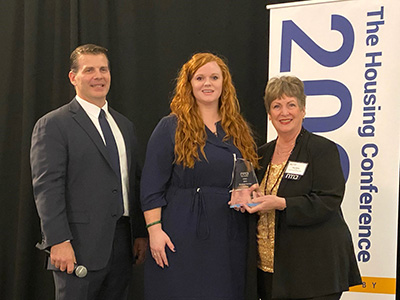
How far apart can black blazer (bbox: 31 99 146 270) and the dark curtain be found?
4.48ft

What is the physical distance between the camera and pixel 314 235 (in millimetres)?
2170

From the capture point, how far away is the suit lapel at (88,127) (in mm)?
2377

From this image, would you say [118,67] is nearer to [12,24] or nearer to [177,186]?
[12,24]

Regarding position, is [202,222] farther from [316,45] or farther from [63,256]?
[316,45]

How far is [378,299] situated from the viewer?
2.89 metres

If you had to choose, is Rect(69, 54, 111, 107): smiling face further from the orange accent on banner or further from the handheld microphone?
the orange accent on banner

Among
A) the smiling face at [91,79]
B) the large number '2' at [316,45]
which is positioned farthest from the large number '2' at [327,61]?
the smiling face at [91,79]

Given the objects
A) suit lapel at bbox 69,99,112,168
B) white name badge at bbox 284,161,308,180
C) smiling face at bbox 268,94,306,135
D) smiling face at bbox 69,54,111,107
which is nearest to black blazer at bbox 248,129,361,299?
white name badge at bbox 284,161,308,180

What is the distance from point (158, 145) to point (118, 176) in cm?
27

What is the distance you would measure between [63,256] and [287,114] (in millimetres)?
1207

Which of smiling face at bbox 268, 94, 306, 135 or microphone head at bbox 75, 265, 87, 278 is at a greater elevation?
smiling face at bbox 268, 94, 306, 135

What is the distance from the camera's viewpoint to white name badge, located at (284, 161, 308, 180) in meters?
2.22

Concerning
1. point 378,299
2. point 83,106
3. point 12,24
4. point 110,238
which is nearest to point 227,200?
point 110,238

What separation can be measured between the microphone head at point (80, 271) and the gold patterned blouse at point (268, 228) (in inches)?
31.8
